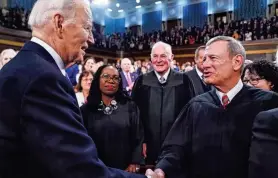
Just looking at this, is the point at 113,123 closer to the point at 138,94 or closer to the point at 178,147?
the point at 138,94

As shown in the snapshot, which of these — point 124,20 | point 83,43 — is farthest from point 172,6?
point 83,43

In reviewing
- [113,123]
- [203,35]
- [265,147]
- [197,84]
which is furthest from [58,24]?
[203,35]

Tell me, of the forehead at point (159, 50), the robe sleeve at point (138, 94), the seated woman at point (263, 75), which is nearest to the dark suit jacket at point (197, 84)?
the forehead at point (159, 50)

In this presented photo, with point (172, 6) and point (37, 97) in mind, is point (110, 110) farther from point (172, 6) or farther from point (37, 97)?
point (172, 6)

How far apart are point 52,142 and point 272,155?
0.92m

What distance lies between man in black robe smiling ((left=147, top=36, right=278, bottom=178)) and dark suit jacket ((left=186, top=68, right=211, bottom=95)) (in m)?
1.99

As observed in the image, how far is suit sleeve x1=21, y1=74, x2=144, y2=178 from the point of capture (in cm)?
129

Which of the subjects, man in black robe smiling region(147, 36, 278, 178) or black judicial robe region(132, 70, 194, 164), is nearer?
man in black robe smiling region(147, 36, 278, 178)

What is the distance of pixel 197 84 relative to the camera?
15.5ft

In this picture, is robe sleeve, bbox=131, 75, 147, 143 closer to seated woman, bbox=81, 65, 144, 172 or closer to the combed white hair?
seated woman, bbox=81, 65, 144, 172

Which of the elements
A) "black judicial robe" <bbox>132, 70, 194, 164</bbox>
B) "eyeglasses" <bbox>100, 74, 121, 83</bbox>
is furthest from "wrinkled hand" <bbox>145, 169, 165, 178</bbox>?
"black judicial robe" <bbox>132, 70, 194, 164</bbox>

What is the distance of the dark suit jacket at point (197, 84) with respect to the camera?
467cm

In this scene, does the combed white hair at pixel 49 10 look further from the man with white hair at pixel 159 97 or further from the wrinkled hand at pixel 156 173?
the man with white hair at pixel 159 97

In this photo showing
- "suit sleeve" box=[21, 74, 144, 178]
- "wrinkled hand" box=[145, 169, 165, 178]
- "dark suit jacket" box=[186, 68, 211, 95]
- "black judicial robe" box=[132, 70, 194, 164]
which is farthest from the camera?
"dark suit jacket" box=[186, 68, 211, 95]
